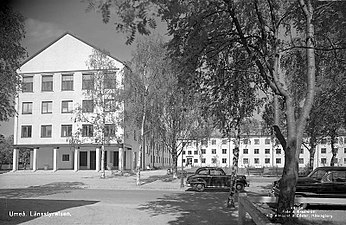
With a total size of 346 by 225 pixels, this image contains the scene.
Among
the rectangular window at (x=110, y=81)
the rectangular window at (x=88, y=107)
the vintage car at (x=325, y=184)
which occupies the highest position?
the rectangular window at (x=110, y=81)

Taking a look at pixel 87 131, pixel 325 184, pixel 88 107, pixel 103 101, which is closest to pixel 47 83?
pixel 87 131

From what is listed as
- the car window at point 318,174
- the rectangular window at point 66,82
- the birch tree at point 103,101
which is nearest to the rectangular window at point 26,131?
the rectangular window at point 66,82

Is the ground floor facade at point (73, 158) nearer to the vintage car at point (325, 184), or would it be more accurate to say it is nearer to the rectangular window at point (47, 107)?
the rectangular window at point (47, 107)

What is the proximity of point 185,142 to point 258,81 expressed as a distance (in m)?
22.1

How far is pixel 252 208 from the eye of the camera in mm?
7613

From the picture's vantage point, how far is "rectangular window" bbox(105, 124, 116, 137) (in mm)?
35125

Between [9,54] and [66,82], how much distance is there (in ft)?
121

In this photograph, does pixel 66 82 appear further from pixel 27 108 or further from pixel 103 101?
pixel 103 101

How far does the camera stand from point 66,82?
48.7m

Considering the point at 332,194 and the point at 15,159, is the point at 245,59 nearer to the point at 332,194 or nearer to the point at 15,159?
the point at 332,194

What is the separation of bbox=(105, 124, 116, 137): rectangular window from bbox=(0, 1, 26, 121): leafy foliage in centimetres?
1912

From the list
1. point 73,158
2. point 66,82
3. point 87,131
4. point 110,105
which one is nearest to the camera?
point 110,105

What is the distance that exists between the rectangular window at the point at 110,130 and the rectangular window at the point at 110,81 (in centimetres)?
370

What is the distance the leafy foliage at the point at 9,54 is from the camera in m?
9.76
